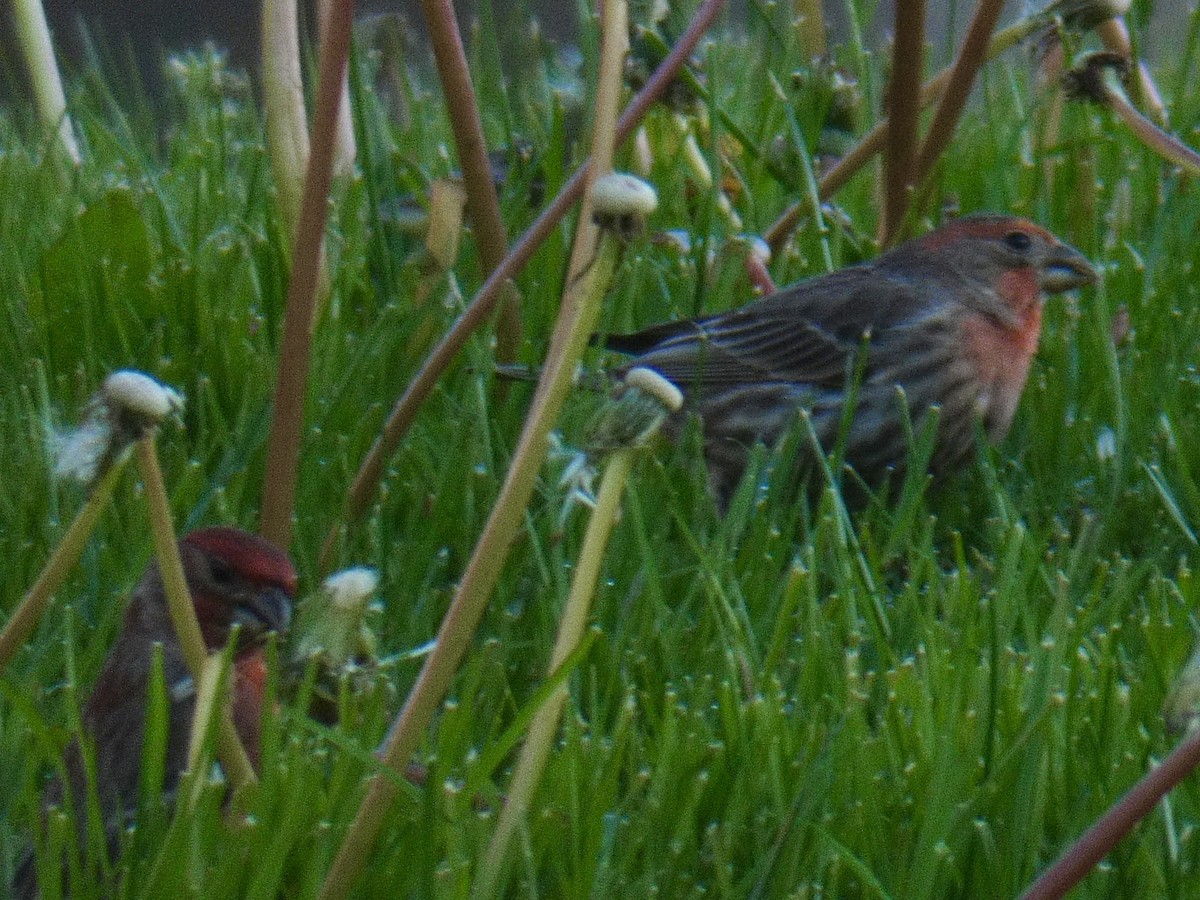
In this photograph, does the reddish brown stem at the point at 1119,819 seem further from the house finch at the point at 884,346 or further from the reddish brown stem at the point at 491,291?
the house finch at the point at 884,346

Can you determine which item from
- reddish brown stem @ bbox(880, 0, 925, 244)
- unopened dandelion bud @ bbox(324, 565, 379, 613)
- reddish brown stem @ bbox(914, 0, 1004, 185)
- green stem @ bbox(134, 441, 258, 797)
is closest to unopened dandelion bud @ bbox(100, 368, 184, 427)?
green stem @ bbox(134, 441, 258, 797)

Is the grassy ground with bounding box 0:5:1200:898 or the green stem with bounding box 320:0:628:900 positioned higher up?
the green stem with bounding box 320:0:628:900

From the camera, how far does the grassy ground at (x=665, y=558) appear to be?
2338mm

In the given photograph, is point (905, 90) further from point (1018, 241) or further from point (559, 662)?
point (559, 662)

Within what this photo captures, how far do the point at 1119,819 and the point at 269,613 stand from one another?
127cm

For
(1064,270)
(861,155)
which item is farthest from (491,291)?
(1064,270)

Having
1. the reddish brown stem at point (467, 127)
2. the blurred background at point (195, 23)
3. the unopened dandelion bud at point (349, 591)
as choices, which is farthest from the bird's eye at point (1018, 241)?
the blurred background at point (195, 23)

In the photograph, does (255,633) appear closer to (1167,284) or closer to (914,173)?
(914,173)

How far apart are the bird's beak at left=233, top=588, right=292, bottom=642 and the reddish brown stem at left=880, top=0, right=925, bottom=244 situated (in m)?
1.79

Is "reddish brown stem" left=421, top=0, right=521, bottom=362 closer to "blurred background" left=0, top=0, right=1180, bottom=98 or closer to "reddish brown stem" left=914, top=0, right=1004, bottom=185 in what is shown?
"reddish brown stem" left=914, top=0, right=1004, bottom=185

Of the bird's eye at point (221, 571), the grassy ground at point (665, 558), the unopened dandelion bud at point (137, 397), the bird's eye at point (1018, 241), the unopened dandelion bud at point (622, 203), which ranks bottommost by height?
the bird's eye at point (1018, 241)

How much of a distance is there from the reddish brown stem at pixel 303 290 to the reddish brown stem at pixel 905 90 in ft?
5.04

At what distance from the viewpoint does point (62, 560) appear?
81.0 inches

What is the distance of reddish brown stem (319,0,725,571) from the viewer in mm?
2822
